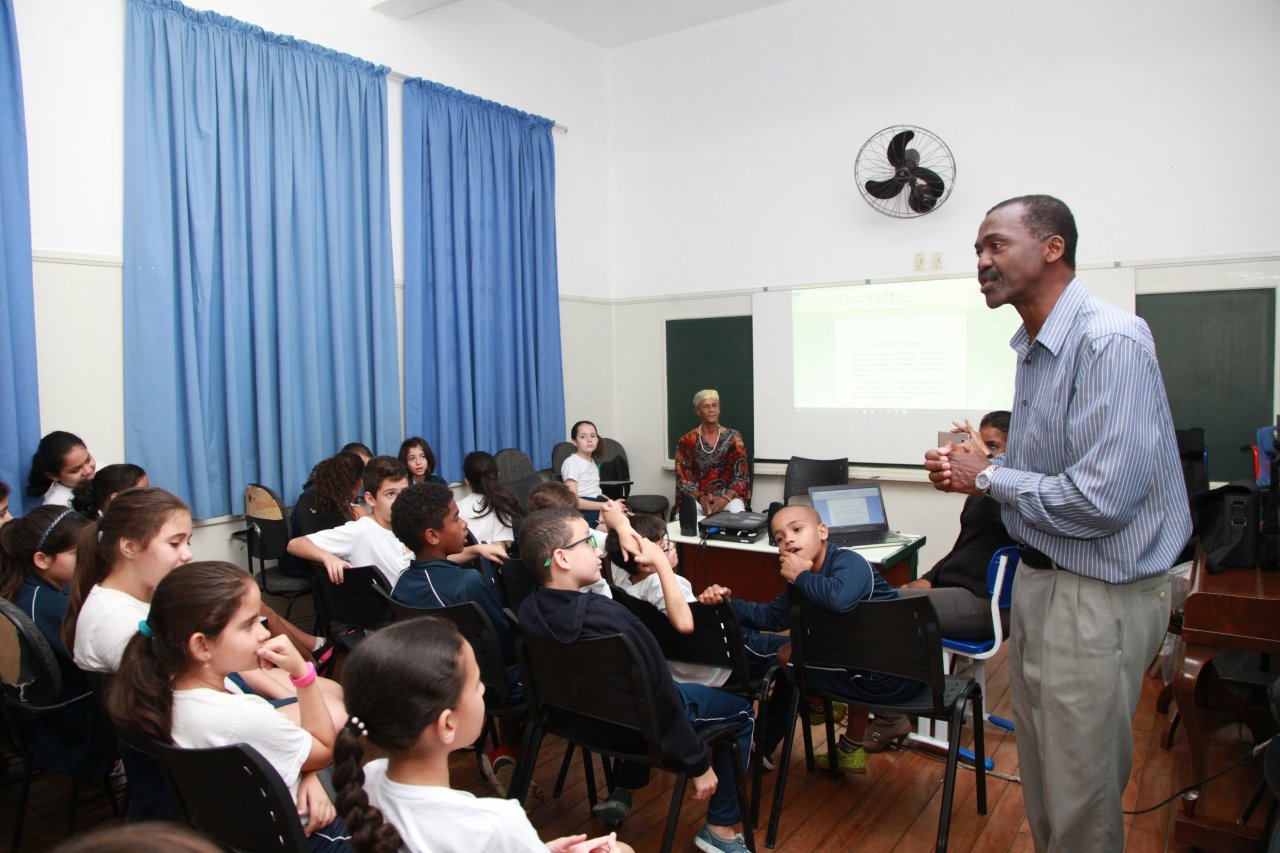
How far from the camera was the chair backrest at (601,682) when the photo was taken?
212 cm

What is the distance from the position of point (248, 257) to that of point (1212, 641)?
464cm

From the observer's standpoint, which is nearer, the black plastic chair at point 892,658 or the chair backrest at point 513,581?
the black plastic chair at point 892,658

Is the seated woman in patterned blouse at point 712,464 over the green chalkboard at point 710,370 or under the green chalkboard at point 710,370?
under

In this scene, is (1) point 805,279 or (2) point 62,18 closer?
(2) point 62,18

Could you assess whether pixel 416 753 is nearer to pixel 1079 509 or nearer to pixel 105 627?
pixel 105 627

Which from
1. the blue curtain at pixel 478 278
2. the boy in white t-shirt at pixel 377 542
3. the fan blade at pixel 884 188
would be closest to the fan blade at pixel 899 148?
the fan blade at pixel 884 188

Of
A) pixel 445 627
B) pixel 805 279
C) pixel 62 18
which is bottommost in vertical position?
pixel 445 627

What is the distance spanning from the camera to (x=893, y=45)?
6.00 m

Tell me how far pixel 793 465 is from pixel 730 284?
1730mm

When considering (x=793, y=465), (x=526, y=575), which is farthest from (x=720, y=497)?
(x=526, y=575)

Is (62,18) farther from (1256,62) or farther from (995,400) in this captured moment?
(1256,62)

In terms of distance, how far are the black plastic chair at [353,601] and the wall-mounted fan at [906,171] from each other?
175 inches

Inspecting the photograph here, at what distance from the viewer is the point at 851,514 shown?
13.4ft

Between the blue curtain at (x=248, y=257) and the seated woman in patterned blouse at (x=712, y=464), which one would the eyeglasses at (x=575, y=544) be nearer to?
the blue curtain at (x=248, y=257)
